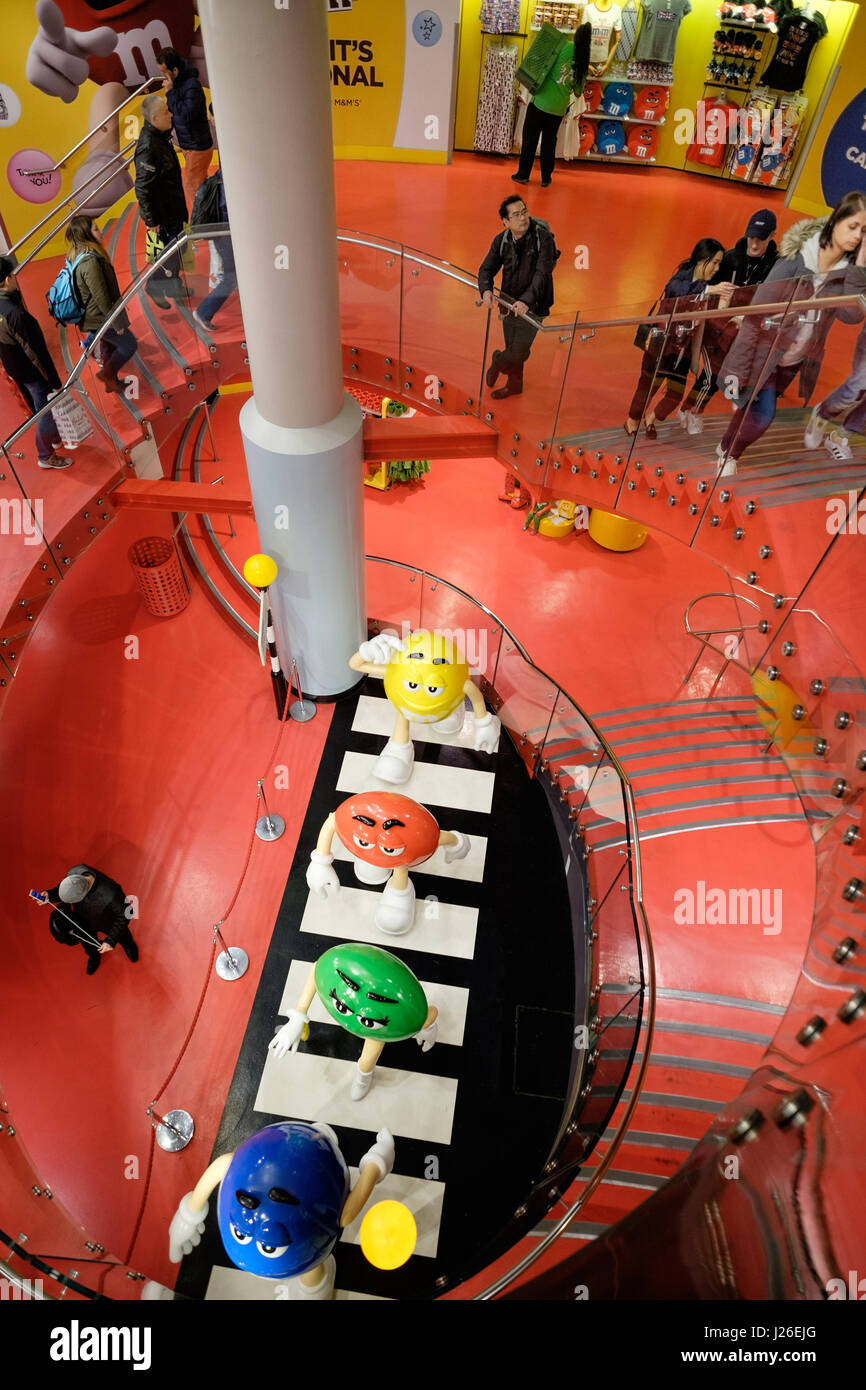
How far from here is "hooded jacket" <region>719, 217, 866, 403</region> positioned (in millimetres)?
A: 5082

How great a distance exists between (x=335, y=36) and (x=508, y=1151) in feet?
39.4

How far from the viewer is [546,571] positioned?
934 centimetres

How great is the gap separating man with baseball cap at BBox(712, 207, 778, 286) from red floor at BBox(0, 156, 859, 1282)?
45.3 inches

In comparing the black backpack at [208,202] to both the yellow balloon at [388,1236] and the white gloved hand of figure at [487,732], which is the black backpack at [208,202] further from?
the yellow balloon at [388,1236]

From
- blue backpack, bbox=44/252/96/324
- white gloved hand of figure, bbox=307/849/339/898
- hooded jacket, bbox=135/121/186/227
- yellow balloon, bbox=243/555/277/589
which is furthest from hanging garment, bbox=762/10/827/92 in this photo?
white gloved hand of figure, bbox=307/849/339/898

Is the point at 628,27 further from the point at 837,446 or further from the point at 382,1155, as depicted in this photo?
the point at 382,1155

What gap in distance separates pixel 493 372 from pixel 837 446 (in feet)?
8.67

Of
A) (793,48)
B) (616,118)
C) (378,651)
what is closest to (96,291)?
(378,651)

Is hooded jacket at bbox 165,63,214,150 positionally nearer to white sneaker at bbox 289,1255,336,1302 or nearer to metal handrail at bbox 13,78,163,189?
metal handrail at bbox 13,78,163,189

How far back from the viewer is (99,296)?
6.82m

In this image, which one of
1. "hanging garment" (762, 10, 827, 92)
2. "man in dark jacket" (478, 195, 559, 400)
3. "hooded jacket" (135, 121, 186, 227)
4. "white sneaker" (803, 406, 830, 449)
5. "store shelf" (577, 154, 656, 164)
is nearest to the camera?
"white sneaker" (803, 406, 830, 449)

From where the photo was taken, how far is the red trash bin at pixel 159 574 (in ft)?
27.8
